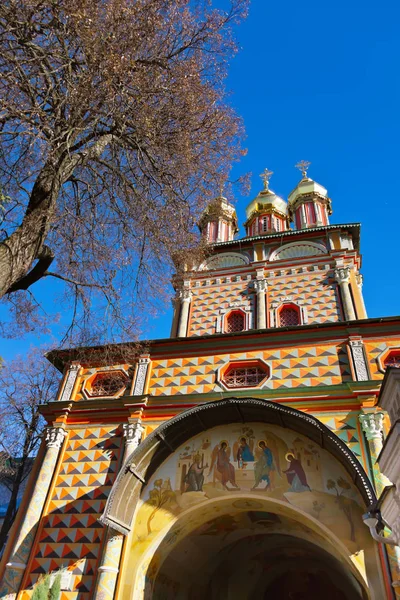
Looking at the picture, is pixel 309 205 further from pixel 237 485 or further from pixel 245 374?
pixel 237 485

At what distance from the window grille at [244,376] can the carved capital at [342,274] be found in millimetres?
4351

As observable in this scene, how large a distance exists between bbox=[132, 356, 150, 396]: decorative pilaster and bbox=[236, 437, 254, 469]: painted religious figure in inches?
98.2

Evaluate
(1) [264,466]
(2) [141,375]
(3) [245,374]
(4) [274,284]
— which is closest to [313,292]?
(4) [274,284]

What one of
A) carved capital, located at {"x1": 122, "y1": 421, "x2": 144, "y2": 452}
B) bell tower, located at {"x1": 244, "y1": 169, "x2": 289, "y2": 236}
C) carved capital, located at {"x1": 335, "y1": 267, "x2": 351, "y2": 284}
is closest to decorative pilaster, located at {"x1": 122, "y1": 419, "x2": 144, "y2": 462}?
carved capital, located at {"x1": 122, "y1": 421, "x2": 144, "y2": 452}

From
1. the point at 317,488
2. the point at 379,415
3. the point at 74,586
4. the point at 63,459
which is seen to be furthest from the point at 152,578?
the point at 379,415

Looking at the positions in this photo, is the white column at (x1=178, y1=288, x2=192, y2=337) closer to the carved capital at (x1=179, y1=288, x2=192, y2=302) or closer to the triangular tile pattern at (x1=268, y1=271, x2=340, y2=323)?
the carved capital at (x1=179, y1=288, x2=192, y2=302)

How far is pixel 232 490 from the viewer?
8758 millimetres

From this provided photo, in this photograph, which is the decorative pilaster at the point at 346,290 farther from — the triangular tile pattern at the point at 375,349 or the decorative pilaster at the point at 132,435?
the decorative pilaster at the point at 132,435

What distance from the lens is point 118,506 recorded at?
8.48 m

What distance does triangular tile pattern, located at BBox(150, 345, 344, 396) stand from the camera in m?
9.54

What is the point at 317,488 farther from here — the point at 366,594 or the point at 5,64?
the point at 5,64

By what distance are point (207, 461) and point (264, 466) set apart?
1152 millimetres

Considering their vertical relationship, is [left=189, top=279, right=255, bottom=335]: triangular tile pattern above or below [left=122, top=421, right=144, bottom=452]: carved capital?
above

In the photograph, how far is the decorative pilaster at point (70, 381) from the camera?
10.9 meters
